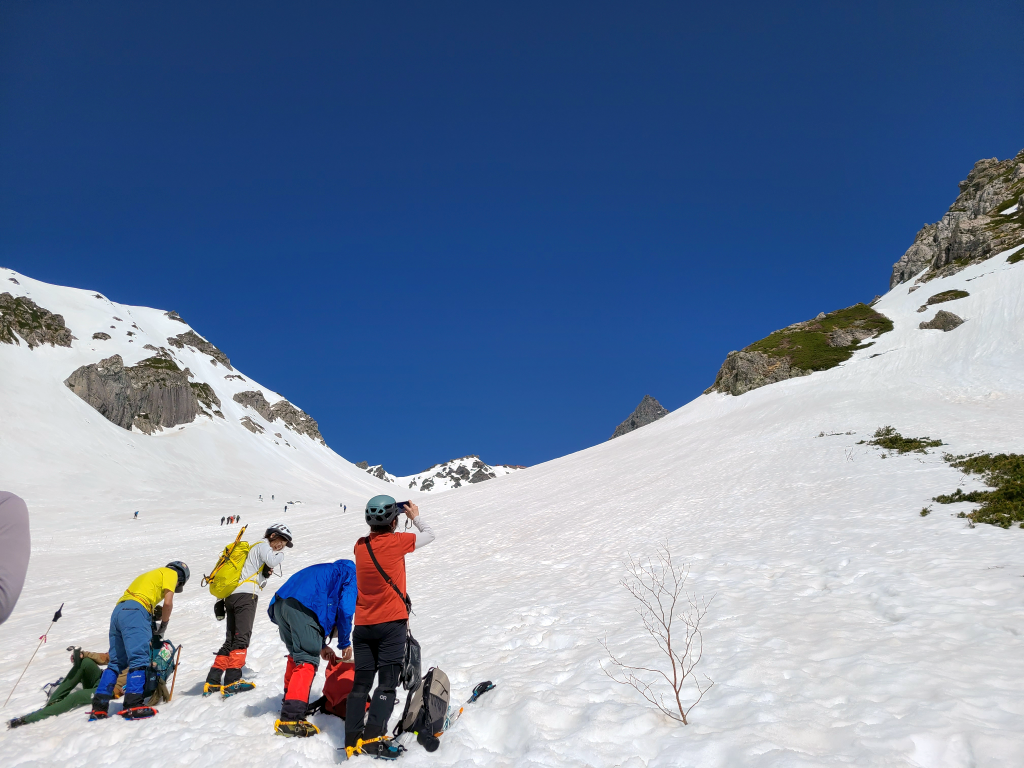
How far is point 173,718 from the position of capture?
639 centimetres

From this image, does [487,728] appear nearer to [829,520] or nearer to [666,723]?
[666,723]

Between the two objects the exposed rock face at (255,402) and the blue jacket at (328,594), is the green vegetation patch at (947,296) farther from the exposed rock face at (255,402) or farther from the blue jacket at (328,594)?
the exposed rock face at (255,402)

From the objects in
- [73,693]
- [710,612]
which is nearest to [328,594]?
[73,693]

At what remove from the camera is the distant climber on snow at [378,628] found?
523 cm

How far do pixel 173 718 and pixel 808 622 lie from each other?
9009mm

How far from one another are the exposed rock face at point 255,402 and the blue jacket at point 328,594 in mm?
175904

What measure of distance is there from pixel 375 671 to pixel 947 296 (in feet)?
255

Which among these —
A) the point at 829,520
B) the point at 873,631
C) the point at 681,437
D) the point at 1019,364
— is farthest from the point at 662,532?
the point at 1019,364

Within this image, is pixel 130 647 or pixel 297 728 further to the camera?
pixel 130 647

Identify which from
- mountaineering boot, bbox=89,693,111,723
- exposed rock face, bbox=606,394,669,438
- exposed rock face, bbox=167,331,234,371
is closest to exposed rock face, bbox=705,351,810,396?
mountaineering boot, bbox=89,693,111,723

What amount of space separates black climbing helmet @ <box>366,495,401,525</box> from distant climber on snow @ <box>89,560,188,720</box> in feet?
11.8

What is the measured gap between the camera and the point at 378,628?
17.7ft

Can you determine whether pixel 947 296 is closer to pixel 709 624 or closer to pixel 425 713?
pixel 709 624

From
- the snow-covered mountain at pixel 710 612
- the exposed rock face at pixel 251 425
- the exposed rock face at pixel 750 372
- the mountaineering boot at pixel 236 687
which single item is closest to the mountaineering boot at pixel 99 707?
the snow-covered mountain at pixel 710 612
